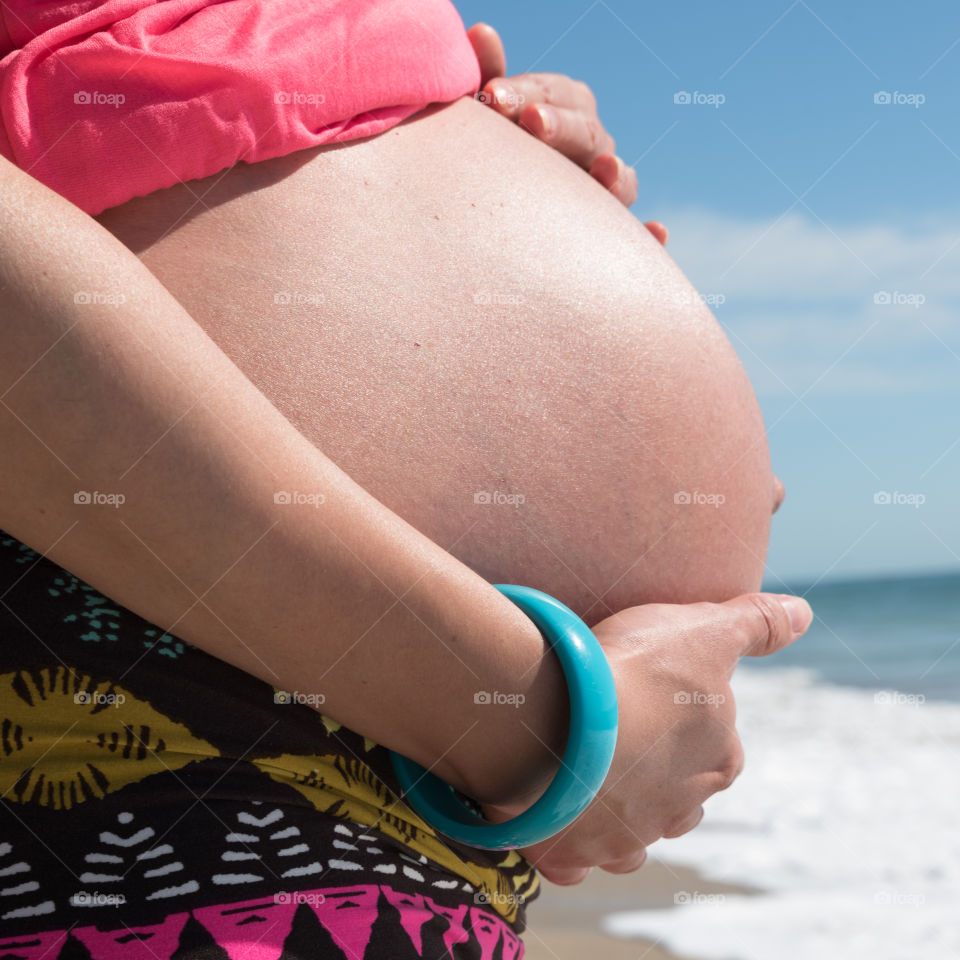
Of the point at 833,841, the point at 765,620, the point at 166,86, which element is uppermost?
the point at 166,86

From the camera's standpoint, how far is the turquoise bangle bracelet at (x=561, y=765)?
61 cm

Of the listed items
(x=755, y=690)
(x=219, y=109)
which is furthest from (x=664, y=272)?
(x=755, y=690)

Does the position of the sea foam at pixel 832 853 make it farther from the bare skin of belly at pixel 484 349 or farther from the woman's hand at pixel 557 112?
the woman's hand at pixel 557 112

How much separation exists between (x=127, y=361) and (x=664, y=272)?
0.63m

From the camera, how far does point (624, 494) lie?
0.82m

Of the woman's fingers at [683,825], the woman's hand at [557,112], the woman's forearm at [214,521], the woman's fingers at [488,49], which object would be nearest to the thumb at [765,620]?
the woman's fingers at [683,825]

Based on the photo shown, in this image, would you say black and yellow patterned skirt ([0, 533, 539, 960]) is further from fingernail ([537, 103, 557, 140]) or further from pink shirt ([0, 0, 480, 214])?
fingernail ([537, 103, 557, 140])

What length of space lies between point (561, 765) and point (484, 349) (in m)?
0.34

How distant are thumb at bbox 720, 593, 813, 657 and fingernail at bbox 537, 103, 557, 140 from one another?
553 mm

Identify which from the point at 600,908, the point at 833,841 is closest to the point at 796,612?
the point at 600,908

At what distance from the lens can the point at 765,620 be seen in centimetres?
84

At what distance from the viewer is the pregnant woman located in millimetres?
537

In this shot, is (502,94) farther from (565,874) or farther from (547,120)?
(565,874)

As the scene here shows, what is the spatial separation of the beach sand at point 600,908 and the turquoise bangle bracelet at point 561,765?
6.09 feet
